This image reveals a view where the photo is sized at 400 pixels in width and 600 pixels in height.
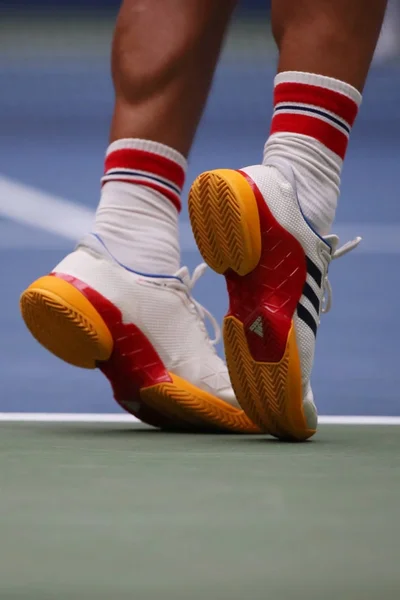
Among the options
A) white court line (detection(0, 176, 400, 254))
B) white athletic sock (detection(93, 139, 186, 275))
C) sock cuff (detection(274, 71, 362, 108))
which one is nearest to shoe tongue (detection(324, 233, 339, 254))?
sock cuff (detection(274, 71, 362, 108))

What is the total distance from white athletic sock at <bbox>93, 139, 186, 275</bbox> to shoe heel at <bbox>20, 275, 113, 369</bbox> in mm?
102

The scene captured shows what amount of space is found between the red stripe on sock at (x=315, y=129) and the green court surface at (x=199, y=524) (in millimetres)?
268

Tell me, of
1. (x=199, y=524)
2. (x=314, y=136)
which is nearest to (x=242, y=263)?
(x=314, y=136)

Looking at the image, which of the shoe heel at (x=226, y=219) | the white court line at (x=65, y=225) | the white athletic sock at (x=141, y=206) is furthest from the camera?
the white court line at (x=65, y=225)

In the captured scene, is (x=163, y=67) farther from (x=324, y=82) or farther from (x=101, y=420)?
(x=101, y=420)

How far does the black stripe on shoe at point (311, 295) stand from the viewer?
0.96 m

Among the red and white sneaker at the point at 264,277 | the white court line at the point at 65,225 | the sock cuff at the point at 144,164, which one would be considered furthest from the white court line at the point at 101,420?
the white court line at the point at 65,225

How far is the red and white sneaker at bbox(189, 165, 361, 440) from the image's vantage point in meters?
0.90

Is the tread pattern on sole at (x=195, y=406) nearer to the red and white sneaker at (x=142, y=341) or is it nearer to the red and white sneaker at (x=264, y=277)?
the red and white sneaker at (x=142, y=341)

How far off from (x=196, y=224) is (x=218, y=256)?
0.03 meters

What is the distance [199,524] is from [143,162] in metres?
0.68

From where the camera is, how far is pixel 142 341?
111 cm

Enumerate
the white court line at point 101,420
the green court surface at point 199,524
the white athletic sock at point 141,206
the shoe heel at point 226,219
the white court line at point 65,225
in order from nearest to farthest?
1. the green court surface at point 199,524
2. the shoe heel at point 226,219
3. the white athletic sock at point 141,206
4. the white court line at point 101,420
5. the white court line at point 65,225

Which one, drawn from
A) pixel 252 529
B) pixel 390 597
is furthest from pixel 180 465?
pixel 390 597
